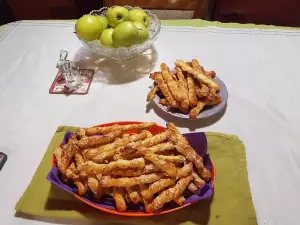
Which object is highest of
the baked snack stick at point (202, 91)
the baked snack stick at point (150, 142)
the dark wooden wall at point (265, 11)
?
the baked snack stick at point (150, 142)

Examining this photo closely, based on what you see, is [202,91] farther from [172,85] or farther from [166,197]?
[166,197]

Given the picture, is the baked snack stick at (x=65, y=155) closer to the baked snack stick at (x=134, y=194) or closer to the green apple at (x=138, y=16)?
the baked snack stick at (x=134, y=194)

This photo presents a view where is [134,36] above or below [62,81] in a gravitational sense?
above

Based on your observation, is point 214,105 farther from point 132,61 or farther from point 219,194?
point 132,61

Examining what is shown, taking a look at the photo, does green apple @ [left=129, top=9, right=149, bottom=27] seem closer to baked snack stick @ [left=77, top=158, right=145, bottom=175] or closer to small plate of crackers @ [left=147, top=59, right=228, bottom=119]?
small plate of crackers @ [left=147, top=59, right=228, bottom=119]

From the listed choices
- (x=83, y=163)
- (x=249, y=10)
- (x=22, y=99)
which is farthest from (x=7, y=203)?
(x=249, y=10)

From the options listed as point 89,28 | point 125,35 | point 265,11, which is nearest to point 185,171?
point 125,35

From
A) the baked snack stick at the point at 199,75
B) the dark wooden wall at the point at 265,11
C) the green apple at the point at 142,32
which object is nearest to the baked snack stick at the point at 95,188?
the baked snack stick at the point at 199,75
